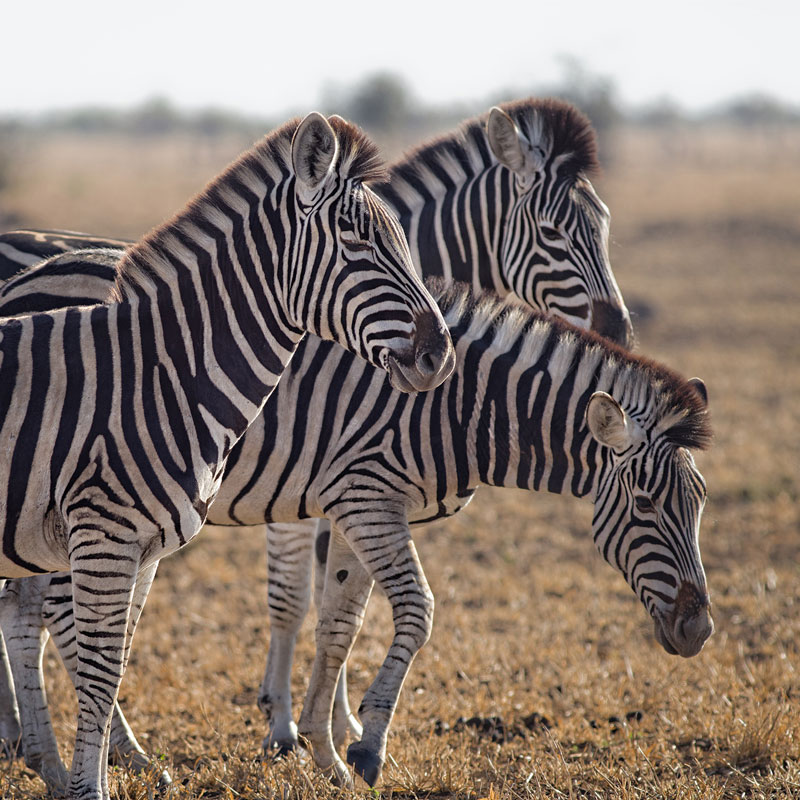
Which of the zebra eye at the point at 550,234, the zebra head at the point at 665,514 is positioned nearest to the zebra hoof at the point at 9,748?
the zebra head at the point at 665,514

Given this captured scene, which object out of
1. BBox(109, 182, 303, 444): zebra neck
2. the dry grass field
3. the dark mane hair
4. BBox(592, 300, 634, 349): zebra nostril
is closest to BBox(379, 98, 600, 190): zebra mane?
the dark mane hair

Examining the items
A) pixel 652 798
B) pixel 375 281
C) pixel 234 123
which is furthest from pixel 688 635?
pixel 234 123

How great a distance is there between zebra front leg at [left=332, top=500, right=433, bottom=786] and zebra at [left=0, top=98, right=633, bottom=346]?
1839mm

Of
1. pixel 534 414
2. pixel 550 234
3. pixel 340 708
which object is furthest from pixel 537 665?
pixel 550 234

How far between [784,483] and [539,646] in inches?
179

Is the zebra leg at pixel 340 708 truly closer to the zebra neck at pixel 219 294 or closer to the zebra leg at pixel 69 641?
the zebra leg at pixel 69 641

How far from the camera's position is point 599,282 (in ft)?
18.4

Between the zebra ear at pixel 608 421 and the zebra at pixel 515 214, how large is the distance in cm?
145

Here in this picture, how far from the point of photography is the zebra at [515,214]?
5.63 m

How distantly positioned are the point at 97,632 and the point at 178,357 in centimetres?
106

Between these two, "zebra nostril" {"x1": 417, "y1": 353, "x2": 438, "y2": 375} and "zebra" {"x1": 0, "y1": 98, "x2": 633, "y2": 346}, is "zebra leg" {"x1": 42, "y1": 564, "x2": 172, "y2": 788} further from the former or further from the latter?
"zebra nostril" {"x1": 417, "y1": 353, "x2": 438, "y2": 375}

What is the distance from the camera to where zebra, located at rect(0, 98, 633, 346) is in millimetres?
5629

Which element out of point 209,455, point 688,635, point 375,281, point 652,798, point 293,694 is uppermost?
point 375,281

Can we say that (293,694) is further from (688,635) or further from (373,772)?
(688,635)
